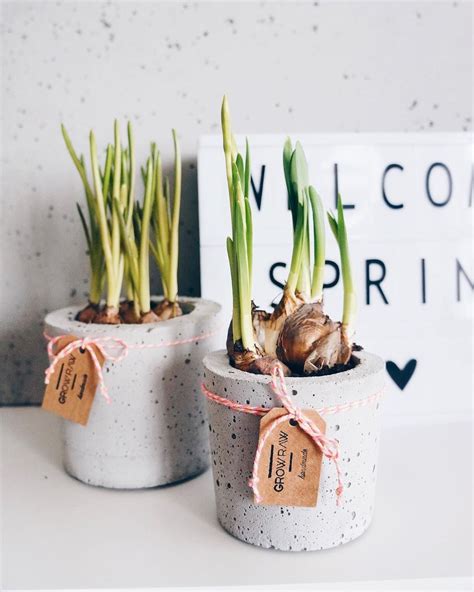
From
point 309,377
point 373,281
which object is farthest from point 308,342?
point 373,281

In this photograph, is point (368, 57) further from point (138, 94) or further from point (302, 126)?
point (138, 94)

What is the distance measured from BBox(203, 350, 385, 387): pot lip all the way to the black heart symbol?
26 centimetres

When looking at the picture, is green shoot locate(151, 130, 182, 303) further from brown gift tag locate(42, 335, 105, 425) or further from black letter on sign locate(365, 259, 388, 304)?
black letter on sign locate(365, 259, 388, 304)

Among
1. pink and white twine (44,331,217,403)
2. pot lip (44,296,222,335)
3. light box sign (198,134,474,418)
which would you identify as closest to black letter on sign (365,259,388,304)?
light box sign (198,134,474,418)

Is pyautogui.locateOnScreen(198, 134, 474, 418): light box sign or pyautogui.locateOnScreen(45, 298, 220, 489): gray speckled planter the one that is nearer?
pyautogui.locateOnScreen(45, 298, 220, 489): gray speckled planter

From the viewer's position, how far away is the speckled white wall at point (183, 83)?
842mm

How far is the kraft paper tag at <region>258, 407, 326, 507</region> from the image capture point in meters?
0.49

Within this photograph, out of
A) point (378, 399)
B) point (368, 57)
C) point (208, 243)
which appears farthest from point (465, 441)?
point (368, 57)

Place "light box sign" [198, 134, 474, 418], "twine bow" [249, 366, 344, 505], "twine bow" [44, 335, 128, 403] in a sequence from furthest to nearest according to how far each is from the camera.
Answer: "light box sign" [198, 134, 474, 418], "twine bow" [44, 335, 128, 403], "twine bow" [249, 366, 344, 505]

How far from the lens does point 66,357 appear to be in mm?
618

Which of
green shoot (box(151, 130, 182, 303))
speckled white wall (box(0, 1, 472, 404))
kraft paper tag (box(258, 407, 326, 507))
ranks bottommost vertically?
kraft paper tag (box(258, 407, 326, 507))

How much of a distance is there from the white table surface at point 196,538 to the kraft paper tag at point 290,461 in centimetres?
6

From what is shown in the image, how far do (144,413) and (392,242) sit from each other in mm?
387

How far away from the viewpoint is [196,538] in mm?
546
